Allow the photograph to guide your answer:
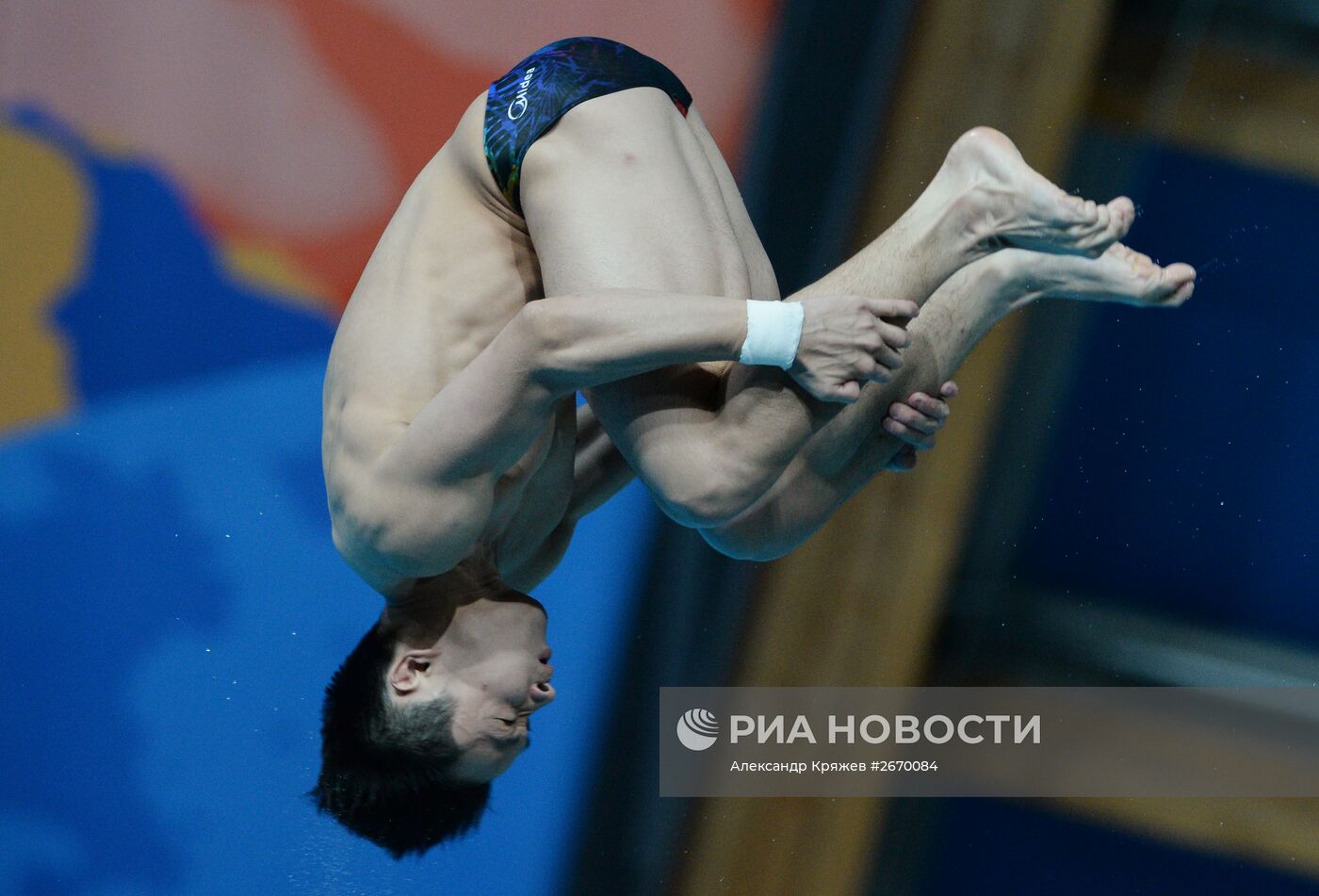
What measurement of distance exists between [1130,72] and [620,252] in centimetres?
254

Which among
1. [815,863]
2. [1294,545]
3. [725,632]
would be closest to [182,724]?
[725,632]

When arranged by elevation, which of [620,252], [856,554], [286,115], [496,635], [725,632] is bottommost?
[725,632]

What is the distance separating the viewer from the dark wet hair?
2316 millimetres

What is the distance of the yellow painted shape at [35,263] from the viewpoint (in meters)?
3.95

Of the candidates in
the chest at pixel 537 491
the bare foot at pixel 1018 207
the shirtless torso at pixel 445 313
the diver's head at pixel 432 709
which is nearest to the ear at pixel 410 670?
the diver's head at pixel 432 709

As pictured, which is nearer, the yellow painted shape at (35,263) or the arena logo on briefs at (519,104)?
the arena logo on briefs at (519,104)

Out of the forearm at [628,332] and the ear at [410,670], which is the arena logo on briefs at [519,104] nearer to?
the forearm at [628,332]

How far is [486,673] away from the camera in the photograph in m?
2.29

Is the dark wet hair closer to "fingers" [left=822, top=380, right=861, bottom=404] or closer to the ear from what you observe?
the ear

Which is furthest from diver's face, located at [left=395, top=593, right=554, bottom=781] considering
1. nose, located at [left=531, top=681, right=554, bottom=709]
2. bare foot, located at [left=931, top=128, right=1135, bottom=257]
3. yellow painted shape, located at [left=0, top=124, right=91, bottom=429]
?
yellow painted shape, located at [left=0, top=124, right=91, bottom=429]

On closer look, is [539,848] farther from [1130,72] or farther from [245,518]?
[1130,72]

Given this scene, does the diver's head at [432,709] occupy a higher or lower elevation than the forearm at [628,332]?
lower

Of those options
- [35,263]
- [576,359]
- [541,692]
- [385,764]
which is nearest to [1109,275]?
[576,359]

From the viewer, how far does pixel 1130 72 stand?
4.04m
